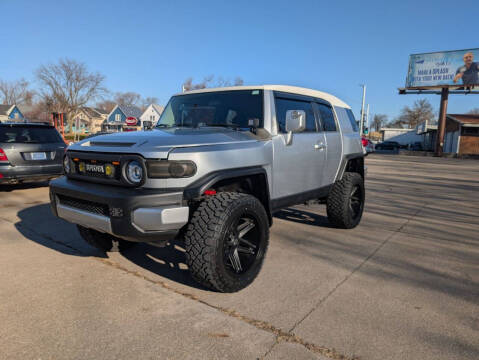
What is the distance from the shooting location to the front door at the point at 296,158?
11.7 feet

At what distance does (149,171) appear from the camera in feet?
8.59

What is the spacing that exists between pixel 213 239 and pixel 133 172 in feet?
2.68

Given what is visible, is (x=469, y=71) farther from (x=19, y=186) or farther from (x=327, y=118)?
(x=19, y=186)

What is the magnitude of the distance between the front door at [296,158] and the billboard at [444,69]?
33997mm

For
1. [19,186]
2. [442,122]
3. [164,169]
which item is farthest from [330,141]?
[442,122]

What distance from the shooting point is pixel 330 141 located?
179 inches

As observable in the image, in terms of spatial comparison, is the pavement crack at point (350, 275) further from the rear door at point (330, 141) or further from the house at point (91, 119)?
the house at point (91, 119)

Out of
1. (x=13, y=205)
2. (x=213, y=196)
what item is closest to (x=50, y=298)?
(x=213, y=196)

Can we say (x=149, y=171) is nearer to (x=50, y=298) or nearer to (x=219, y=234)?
(x=219, y=234)

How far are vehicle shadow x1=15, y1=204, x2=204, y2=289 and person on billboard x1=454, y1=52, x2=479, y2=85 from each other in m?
35.5

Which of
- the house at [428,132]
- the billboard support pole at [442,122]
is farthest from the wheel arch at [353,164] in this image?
the house at [428,132]

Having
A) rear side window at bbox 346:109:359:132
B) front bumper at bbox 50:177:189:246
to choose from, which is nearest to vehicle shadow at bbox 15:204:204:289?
front bumper at bbox 50:177:189:246

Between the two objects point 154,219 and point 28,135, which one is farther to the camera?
point 28,135

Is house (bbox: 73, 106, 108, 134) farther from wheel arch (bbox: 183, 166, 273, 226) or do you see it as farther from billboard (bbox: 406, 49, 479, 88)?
wheel arch (bbox: 183, 166, 273, 226)
